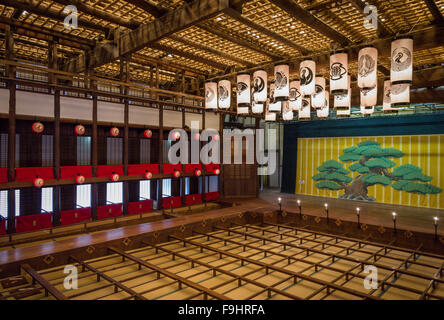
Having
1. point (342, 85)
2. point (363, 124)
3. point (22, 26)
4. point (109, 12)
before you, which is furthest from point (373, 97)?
point (22, 26)

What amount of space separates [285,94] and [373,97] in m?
2.57

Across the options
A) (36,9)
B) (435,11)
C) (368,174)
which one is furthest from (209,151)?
(435,11)

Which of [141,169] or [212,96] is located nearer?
[212,96]

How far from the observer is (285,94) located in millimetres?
7336

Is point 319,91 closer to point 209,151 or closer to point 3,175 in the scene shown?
point 209,151

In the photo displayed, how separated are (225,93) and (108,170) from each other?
5395 millimetres

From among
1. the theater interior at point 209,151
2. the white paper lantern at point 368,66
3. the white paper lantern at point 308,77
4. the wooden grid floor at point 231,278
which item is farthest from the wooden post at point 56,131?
the white paper lantern at point 368,66

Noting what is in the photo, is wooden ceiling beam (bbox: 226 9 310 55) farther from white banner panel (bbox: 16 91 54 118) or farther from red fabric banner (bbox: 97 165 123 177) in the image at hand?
red fabric banner (bbox: 97 165 123 177)

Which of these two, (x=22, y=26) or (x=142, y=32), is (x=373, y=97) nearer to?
(x=142, y=32)

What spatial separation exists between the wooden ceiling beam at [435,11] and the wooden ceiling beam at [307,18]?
1779 mm

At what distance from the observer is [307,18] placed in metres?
5.98

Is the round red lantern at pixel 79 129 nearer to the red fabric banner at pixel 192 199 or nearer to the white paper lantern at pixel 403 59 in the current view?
the red fabric banner at pixel 192 199

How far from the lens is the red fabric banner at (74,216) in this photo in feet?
32.4

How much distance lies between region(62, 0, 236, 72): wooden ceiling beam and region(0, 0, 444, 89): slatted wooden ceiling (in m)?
0.17
